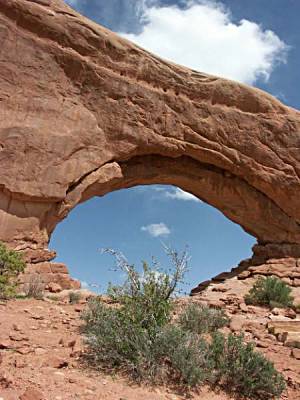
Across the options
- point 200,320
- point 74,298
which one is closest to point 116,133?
point 74,298

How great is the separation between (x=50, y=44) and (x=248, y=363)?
35.4ft

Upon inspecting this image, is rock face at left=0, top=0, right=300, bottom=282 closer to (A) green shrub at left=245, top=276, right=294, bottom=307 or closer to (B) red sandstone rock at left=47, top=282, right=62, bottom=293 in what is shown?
(B) red sandstone rock at left=47, top=282, right=62, bottom=293

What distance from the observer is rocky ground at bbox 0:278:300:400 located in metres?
3.48

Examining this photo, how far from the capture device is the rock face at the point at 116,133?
11.6m

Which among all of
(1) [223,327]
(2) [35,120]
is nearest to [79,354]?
(1) [223,327]

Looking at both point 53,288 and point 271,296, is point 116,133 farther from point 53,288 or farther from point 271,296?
point 271,296

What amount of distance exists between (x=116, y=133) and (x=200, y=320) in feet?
26.4

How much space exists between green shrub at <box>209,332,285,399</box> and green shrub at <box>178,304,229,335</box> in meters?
1.41

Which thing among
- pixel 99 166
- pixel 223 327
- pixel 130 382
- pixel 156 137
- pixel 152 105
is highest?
pixel 152 105

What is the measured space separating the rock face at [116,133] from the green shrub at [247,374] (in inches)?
302

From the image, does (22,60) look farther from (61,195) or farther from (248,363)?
(248,363)

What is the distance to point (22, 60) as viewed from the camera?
12.0m

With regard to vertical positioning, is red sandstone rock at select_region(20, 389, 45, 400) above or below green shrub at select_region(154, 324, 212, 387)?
below

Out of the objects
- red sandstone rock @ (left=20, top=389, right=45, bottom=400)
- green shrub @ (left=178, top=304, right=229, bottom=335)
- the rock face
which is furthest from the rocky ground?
the rock face
